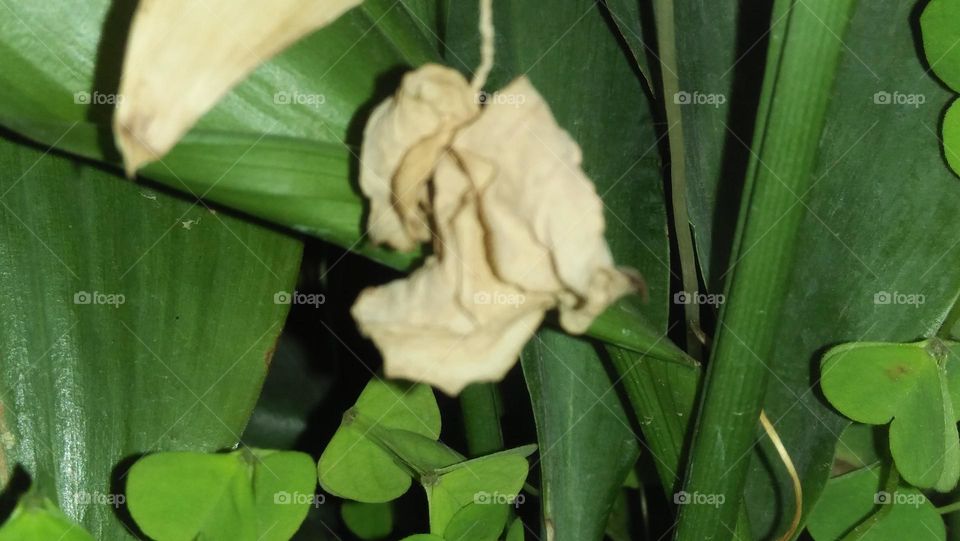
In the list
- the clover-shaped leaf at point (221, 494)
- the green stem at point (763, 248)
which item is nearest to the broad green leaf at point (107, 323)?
the clover-shaped leaf at point (221, 494)

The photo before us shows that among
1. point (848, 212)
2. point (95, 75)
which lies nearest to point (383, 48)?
point (95, 75)

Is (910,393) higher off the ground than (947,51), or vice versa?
(947,51)

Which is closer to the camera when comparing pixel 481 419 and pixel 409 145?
pixel 409 145

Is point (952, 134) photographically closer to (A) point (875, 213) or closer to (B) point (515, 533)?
(A) point (875, 213)

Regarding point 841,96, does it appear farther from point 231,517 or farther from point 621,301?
point 231,517

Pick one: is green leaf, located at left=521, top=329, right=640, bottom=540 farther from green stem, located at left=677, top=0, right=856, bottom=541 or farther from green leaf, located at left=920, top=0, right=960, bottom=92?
green leaf, located at left=920, top=0, right=960, bottom=92

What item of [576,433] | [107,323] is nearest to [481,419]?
[576,433]
